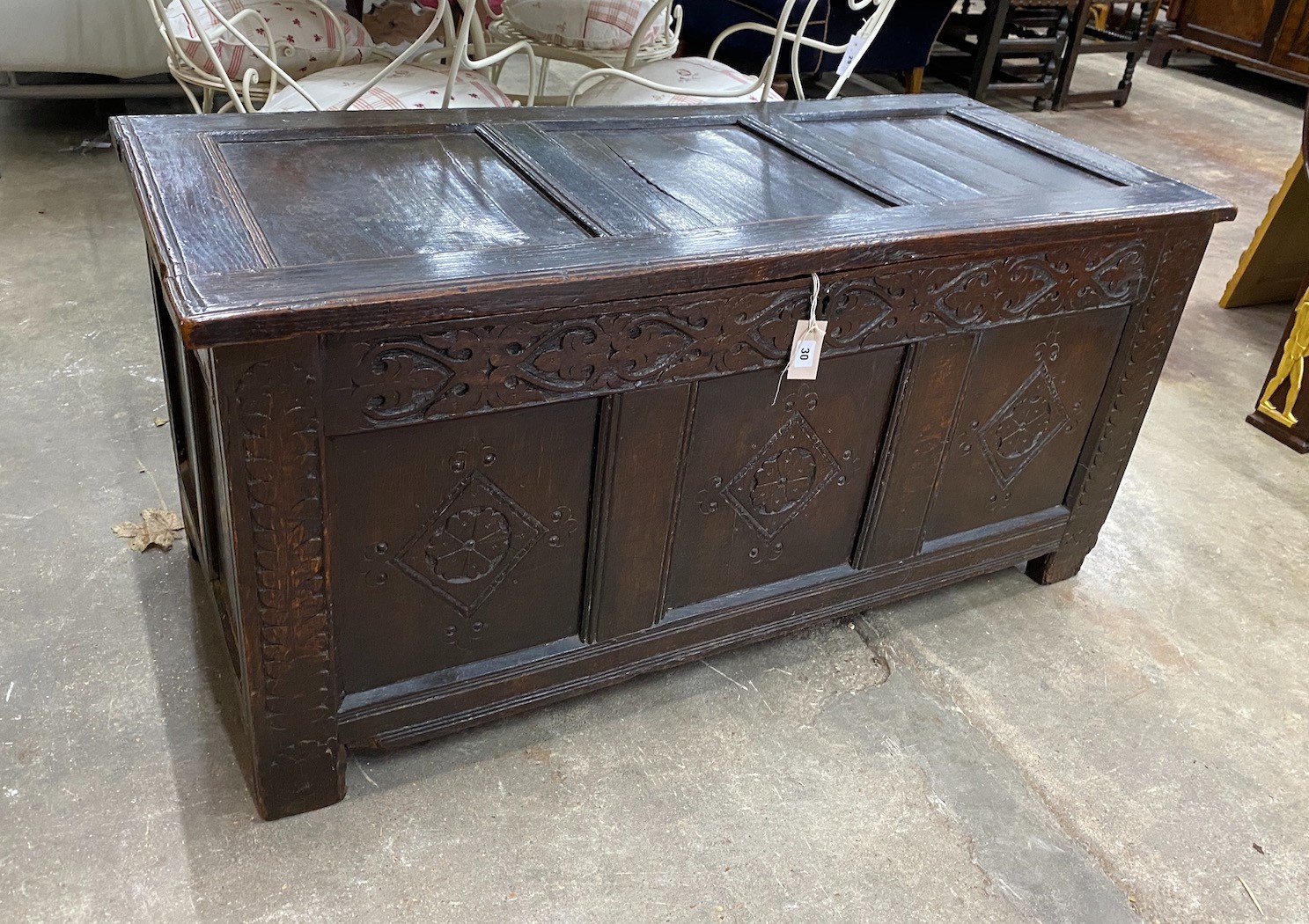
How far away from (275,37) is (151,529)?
1182mm

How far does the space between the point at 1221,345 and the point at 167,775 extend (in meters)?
2.89

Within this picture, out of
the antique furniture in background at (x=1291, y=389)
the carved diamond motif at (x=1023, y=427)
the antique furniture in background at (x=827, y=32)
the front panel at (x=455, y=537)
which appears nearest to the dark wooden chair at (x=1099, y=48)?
the antique furniture in background at (x=827, y=32)

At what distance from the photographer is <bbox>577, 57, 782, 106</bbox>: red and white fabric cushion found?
2.28m

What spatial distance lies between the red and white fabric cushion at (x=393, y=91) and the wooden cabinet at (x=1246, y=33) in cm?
493

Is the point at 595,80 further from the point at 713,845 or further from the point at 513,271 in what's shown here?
the point at 713,845

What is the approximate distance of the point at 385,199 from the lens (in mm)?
1348

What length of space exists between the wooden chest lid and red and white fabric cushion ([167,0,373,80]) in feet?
3.18

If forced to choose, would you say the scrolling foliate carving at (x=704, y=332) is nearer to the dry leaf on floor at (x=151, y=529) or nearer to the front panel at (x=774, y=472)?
the front panel at (x=774, y=472)

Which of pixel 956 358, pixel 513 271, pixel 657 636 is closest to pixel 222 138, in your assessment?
pixel 513 271

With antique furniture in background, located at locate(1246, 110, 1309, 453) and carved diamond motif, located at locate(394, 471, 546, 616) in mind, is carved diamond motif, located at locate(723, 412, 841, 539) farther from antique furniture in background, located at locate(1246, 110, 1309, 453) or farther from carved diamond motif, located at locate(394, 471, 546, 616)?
antique furniture in background, located at locate(1246, 110, 1309, 453)

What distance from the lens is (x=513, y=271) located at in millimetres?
1173

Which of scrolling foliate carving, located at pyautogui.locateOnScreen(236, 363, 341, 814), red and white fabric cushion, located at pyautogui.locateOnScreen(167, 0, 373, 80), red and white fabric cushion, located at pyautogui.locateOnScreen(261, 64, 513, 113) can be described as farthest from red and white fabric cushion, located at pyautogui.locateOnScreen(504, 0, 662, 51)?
scrolling foliate carving, located at pyautogui.locateOnScreen(236, 363, 341, 814)

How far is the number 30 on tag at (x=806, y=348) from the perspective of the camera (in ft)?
4.58

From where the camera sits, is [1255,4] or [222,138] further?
[1255,4]
